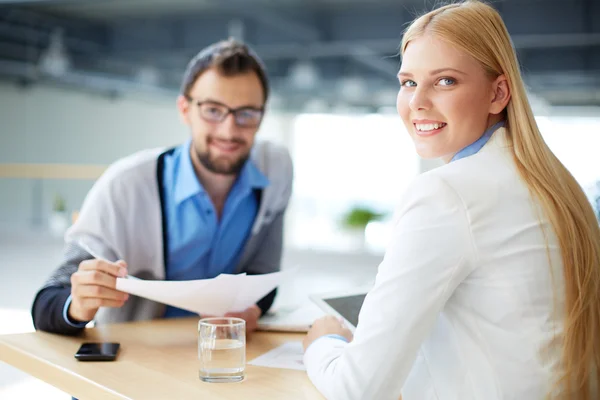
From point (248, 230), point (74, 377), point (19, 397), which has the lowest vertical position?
point (19, 397)

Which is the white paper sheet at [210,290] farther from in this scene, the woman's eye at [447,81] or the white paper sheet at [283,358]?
the woman's eye at [447,81]

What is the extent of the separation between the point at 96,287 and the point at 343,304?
1.73ft

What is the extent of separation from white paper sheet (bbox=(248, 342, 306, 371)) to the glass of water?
11 cm

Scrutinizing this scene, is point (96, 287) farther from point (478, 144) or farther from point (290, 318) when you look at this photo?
point (478, 144)

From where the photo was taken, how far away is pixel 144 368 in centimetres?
122

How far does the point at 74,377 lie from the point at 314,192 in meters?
13.4

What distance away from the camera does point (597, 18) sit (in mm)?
8008

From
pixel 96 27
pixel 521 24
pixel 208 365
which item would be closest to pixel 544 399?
pixel 208 365

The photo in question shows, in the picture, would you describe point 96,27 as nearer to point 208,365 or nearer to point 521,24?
point 521,24

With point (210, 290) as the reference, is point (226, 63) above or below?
above

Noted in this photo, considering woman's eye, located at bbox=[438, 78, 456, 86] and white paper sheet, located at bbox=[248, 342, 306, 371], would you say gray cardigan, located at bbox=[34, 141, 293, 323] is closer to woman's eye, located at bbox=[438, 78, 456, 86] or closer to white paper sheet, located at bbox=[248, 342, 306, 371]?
white paper sheet, located at bbox=[248, 342, 306, 371]

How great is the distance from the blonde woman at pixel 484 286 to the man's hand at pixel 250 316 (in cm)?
50

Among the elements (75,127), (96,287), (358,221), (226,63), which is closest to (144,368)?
(96,287)

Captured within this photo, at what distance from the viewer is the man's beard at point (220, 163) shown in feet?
6.25
